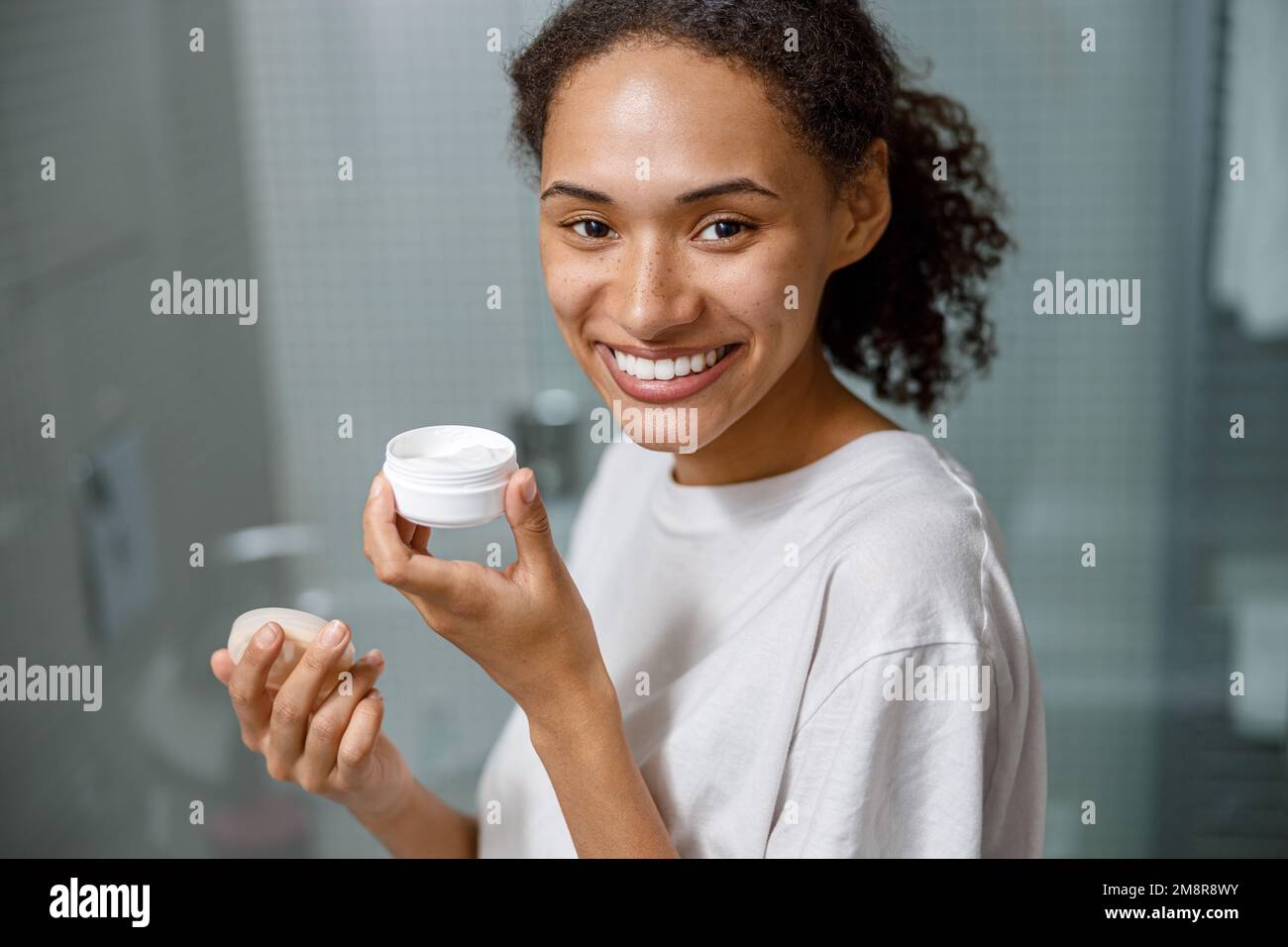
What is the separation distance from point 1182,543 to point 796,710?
1.04m

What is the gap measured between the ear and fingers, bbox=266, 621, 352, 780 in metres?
0.36

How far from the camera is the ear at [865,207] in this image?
684 millimetres

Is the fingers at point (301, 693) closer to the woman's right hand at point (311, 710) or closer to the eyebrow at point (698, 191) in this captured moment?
the woman's right hand at point (311, 710)

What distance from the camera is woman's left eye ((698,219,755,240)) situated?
612 millimetres

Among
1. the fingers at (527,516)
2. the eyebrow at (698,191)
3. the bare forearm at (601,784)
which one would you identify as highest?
the eyebrow at (698,191)

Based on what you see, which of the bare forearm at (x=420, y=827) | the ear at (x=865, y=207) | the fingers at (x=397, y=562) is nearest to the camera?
the fingers at (x=397, y=562)

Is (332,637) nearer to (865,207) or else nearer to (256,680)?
(256,680)

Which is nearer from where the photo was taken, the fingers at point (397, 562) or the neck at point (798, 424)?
the fingers at point (397, 562)

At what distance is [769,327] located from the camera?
24.8 inches

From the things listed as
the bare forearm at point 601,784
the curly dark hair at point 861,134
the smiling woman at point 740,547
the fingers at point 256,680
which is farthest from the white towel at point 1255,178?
the fingers at point 256,680

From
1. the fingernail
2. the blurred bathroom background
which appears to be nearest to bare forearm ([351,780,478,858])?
the fingernail

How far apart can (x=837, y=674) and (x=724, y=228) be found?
Answer: 9.5 inches

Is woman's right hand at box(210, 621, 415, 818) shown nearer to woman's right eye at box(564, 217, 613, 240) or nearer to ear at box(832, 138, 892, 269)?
woman's right eye at box(564, 217, 613, 240)

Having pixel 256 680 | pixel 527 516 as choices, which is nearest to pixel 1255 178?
pixel 527 516
